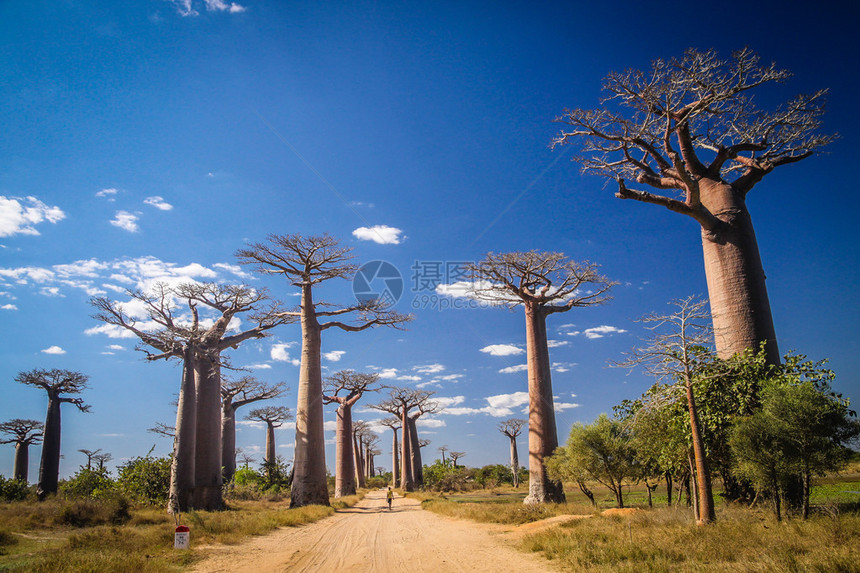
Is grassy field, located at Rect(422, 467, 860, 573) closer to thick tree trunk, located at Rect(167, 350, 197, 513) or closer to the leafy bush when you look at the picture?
thick tree trunk, located at Rect(167, 350, 197, 513)

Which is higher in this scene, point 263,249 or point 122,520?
point 263,249

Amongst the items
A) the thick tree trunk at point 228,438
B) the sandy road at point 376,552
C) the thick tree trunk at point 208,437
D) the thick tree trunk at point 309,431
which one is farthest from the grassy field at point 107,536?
the thick tree trunk at point 228,438

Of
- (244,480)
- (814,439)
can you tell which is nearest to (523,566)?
(814,439)

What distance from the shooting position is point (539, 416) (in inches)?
645

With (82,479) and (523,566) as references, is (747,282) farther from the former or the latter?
(82,479)

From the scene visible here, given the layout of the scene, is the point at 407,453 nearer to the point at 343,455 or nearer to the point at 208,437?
the point at 343,455

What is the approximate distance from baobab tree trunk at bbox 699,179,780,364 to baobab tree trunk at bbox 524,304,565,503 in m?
7.27

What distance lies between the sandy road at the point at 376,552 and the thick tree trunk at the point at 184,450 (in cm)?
531

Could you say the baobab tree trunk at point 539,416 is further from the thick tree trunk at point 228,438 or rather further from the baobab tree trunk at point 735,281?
the thick tree trunk at point 228,438

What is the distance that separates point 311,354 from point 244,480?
18079mm

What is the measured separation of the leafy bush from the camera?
17.7 m

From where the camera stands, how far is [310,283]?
751 inches

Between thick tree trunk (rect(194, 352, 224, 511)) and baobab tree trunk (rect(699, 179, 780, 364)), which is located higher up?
baobab tree trunk (rect(699, 179, 780, 364))

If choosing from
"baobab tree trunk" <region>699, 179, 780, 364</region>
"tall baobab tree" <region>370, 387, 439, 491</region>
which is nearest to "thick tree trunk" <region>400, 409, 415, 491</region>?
"tall baobab tree" <region>370, 387, 439, 491</region>
